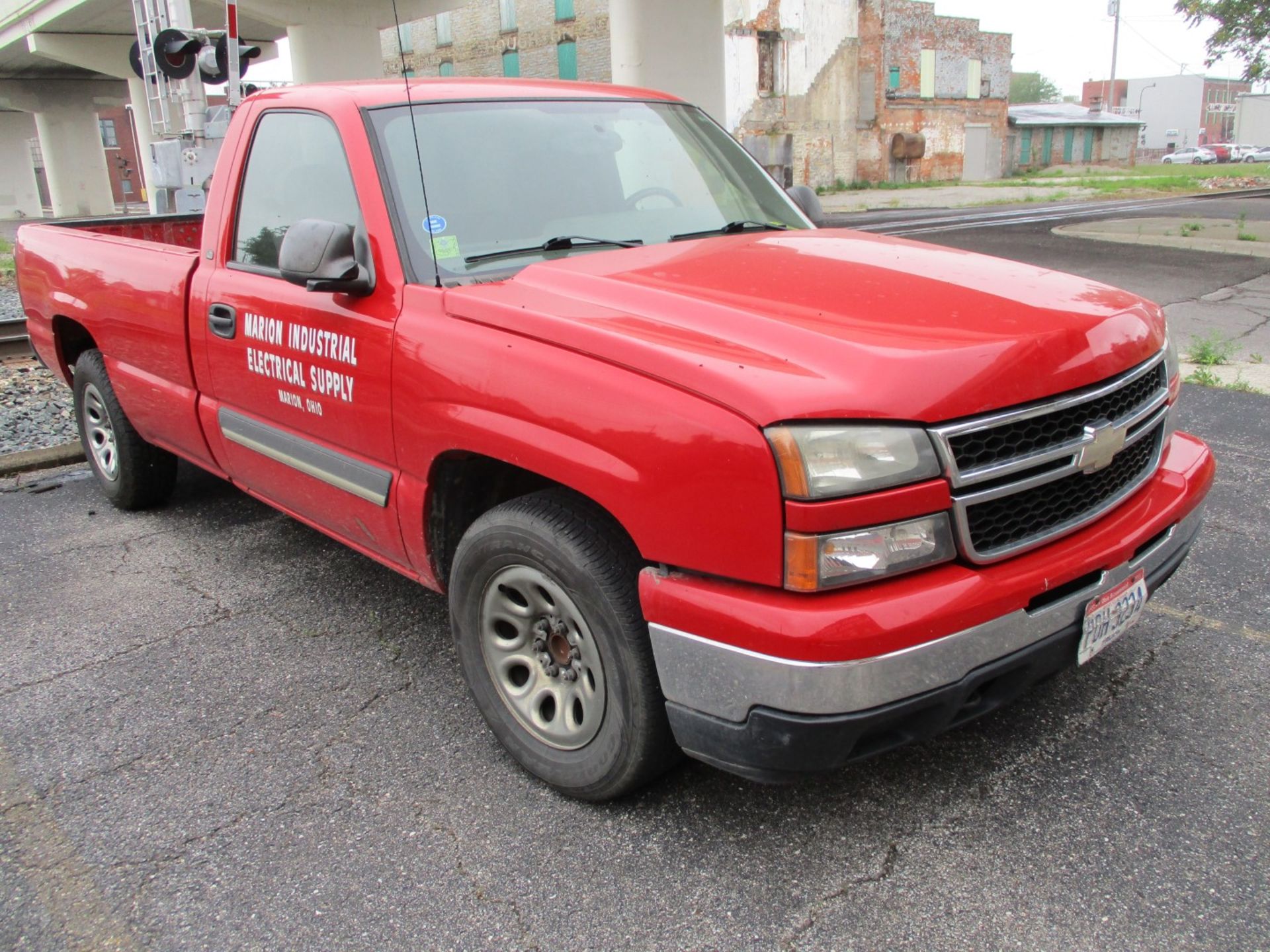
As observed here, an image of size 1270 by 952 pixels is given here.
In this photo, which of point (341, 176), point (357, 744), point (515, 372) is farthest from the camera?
point (341, 176)

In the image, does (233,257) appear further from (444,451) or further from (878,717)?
(878,717)

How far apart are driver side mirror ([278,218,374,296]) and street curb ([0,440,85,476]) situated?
3782mm

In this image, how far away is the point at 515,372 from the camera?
250 centimetres

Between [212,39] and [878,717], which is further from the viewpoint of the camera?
[212,39]

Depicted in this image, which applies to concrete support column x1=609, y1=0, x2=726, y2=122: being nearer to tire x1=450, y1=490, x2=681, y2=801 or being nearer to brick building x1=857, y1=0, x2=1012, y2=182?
tire x1=450, y1=490, x2=681, y2=801

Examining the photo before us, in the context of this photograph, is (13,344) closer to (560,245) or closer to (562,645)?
(560,245)

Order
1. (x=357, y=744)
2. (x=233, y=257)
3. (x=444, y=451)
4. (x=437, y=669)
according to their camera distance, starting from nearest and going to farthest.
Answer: (x=444, y=451), (x=357, y=744), (x=437, y=669), (x=233, y=257)

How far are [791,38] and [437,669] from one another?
1530 inches

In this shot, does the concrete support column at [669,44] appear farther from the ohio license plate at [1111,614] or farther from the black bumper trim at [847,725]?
the black bumper trim at [847,725]

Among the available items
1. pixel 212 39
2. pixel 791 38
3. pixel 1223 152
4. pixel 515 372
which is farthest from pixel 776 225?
pixel 1223 152

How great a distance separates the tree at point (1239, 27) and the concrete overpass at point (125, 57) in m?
14.1

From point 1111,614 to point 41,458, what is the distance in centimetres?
588

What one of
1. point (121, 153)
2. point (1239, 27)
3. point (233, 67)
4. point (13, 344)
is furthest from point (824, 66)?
point (121, 153)

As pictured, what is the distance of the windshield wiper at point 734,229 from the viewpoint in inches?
133
